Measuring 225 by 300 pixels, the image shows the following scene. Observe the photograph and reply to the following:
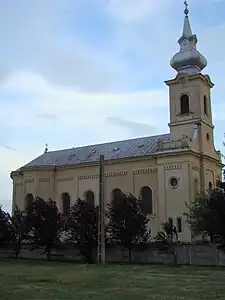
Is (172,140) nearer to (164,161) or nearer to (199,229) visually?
(164,161)

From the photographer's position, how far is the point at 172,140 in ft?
157

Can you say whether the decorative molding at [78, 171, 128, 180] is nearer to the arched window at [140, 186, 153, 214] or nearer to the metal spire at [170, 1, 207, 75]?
the arched window at [140, 186, 153, 214]

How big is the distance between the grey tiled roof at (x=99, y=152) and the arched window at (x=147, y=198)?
3.66m

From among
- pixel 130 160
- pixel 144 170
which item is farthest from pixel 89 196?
pixel 144 170

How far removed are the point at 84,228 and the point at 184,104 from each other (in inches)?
690

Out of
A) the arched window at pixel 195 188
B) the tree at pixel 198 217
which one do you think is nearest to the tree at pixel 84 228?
the tree at pixel 198 217

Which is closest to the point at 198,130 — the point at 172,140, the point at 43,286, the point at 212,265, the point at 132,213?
the point at 172,140

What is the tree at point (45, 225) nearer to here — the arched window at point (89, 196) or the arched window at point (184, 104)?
the arched window at point (89, 196)

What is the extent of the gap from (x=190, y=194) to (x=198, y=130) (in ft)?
24.2

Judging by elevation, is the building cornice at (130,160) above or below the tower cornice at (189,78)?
below

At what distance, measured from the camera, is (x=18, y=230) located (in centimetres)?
4731

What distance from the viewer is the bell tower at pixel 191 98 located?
162 feet

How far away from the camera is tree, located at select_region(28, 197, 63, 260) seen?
45688 millimetres

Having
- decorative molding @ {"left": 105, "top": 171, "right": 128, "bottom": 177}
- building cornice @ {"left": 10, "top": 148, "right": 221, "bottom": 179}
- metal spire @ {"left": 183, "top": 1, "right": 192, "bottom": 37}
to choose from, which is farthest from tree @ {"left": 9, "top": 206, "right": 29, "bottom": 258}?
metal spire @ {"left": 183, "top": 1, "right": 192, "bottom": 37}
